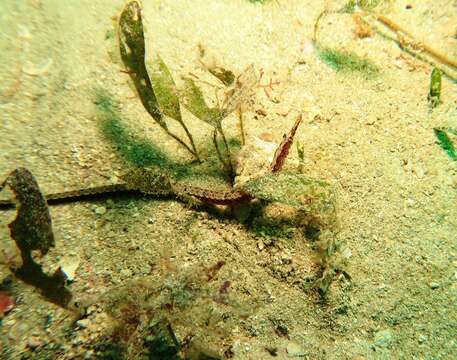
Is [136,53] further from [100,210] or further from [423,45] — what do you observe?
[423,45]

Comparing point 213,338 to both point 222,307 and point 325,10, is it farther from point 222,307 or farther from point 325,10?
point 325,10

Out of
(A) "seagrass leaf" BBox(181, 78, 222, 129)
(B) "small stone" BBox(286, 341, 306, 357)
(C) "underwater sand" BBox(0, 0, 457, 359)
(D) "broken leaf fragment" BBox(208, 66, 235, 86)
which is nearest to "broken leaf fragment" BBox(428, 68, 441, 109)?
(C) "underwater sand" BBox(0, 0, 457, 359)

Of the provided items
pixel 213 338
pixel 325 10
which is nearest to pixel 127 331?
pixel 213 338

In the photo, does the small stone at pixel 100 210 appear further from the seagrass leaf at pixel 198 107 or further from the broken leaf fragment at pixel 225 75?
the broken leaf fragment at pixel 225 75

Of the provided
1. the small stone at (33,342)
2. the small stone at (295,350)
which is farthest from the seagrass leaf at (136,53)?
the small stone at (295,350)

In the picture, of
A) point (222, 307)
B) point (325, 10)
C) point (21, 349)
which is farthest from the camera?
point (325, 10)
